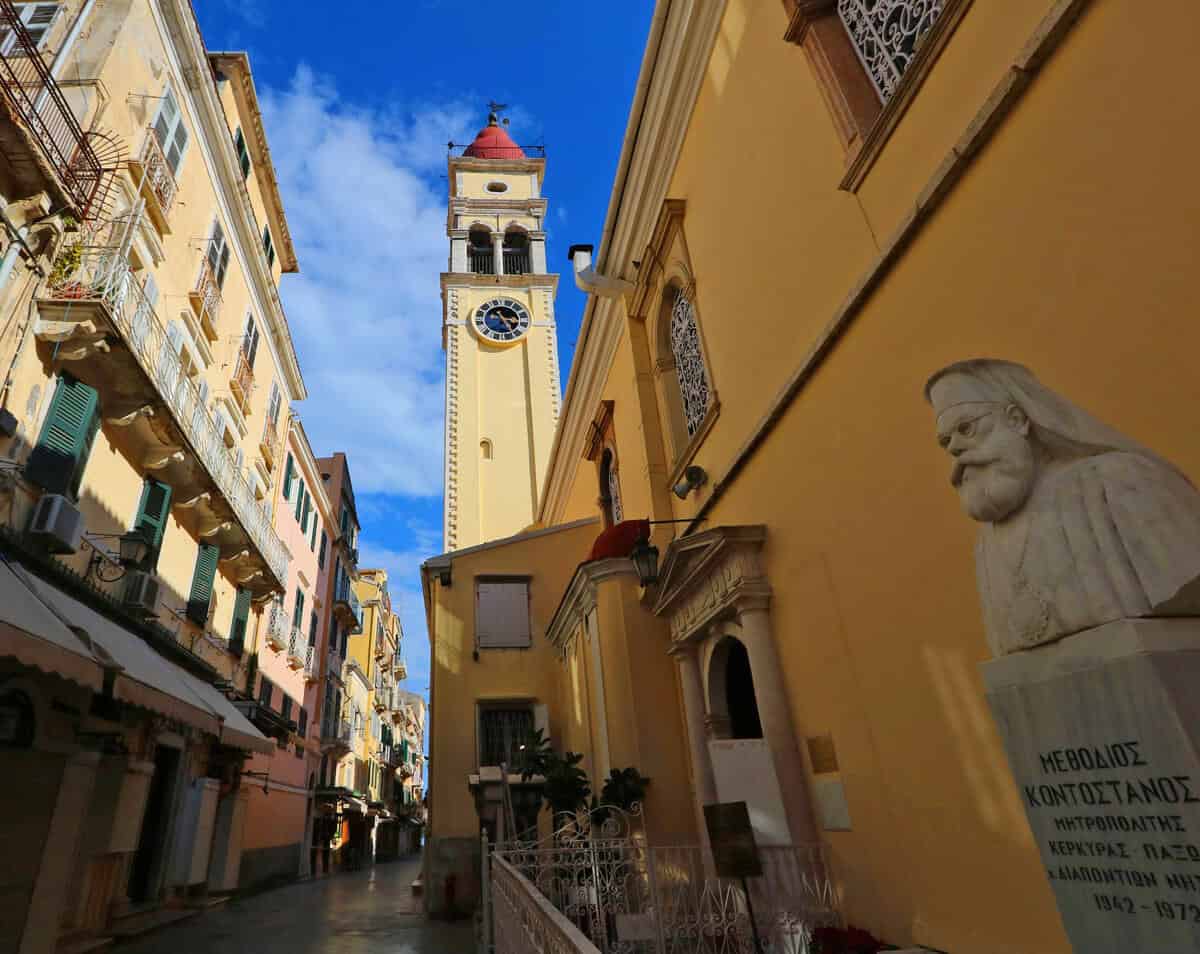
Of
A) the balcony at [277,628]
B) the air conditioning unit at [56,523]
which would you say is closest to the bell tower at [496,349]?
the balcony at [277,628]

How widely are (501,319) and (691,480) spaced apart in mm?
20274

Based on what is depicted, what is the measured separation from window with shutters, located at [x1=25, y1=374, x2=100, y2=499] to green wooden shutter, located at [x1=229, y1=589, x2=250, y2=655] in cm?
679

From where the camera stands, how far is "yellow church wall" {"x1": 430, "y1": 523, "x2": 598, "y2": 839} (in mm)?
12430

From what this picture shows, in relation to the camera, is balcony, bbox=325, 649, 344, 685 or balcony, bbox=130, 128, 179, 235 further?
balcony, bbox=325, 649, 344, 685

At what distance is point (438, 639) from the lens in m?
13.9

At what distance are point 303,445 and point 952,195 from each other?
2028 cm

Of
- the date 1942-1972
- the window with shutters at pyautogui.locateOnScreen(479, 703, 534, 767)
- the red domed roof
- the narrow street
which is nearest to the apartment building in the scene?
the narrow street

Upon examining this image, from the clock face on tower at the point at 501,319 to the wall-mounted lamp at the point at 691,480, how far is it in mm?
18731

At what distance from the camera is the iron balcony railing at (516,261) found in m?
29.9

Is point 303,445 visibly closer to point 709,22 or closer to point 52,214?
point 52,214

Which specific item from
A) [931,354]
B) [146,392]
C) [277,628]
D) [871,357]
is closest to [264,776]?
[277,628]

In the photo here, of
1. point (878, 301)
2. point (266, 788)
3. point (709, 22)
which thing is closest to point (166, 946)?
point (266, 788)

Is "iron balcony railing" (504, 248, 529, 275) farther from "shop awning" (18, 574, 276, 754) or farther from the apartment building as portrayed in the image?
"shop awning" (18, 574, 276, 754)

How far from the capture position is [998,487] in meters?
2.35
